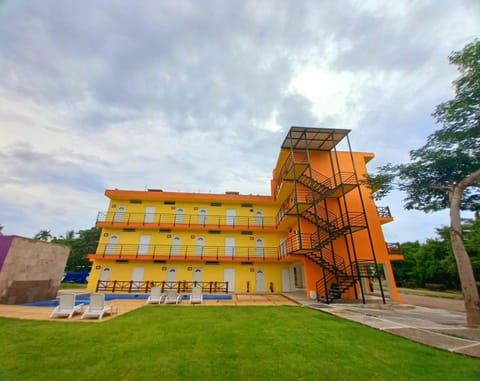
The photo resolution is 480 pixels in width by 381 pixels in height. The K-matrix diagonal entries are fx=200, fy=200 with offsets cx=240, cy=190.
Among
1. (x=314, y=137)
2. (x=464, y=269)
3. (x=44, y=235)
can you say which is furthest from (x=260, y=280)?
(x=44, y=235)

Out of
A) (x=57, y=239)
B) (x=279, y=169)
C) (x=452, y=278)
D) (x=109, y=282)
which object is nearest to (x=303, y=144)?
(x=279, y=169)

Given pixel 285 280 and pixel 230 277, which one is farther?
pixel 285 280

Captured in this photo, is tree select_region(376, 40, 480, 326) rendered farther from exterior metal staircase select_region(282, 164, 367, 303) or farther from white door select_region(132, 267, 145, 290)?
A: white door select_region(132, 267, 145, 290)

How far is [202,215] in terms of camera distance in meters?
18.2

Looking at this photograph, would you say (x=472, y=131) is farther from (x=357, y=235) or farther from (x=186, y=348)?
(x=186, y=348)

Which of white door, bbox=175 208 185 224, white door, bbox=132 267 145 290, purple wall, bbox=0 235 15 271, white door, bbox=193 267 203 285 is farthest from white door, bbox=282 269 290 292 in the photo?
purple wall, bbox=0 235 15 271

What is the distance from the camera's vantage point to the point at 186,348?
425cm

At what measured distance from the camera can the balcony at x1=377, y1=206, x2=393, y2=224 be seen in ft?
47.3

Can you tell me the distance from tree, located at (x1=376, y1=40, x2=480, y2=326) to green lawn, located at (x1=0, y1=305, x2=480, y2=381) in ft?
Result: 16.1

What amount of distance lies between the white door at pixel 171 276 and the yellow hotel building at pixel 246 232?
8cm

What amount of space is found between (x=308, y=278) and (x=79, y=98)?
15341mm

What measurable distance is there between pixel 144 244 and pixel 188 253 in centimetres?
383

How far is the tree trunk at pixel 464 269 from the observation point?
6.60 metres

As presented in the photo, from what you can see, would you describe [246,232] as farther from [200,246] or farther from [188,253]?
[188,253]
